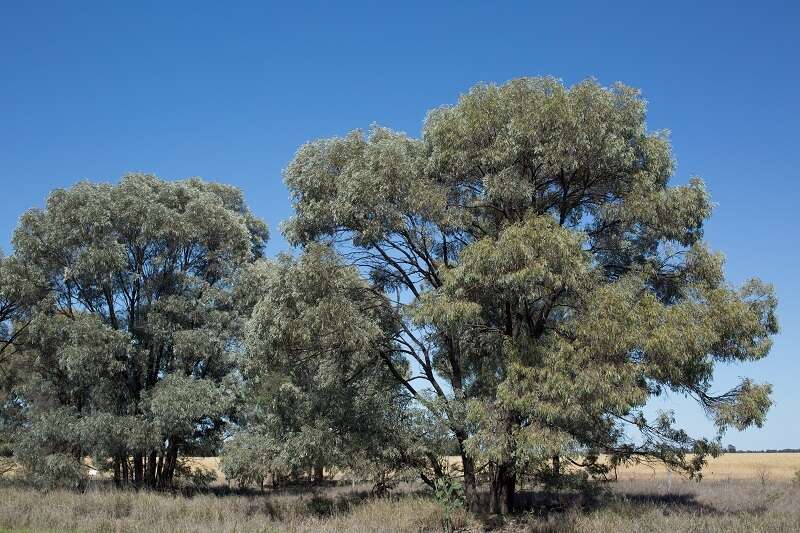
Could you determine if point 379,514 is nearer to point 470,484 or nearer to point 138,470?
point 470,484

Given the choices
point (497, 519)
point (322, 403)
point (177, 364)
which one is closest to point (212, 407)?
point (177, 364)

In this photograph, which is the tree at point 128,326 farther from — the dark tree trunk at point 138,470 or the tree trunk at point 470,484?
the tree trunk at point 470,484

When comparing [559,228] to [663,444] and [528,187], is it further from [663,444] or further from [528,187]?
[663,444]

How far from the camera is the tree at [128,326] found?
92.8 ft

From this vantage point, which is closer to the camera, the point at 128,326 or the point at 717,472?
the point at 128,326

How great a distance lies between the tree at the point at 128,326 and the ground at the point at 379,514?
4.01m

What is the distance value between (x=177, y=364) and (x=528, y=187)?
19937 millimetres

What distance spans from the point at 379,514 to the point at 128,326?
18633mm

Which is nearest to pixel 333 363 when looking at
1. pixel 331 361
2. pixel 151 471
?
pixel 331 361

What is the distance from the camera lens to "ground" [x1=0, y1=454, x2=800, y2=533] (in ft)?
53.4

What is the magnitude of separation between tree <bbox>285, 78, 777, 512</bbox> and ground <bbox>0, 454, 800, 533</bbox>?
149 centimetres

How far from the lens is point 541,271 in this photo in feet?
49.1

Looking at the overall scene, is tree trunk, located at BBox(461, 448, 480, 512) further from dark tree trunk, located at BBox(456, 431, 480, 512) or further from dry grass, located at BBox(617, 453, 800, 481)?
dry grass, located at BBox(617, 453, 800, 481)


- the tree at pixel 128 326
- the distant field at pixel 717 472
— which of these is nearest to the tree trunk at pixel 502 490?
the distant field at pixel 717 472
